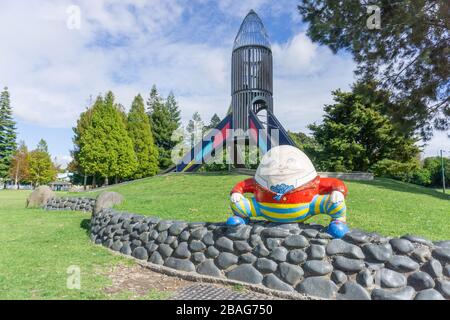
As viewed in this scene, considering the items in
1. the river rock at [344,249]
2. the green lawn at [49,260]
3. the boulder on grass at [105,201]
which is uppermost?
the boulder on grass at [105,201]

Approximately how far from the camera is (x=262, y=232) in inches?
179

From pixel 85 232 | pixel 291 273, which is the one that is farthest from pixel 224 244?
pixel 85 232

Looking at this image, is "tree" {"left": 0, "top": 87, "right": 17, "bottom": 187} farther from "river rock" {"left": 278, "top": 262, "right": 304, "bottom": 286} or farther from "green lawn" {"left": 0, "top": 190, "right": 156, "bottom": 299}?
"river rock" {"left": 278, "top": 262, "right": 304, "bottom": 286}

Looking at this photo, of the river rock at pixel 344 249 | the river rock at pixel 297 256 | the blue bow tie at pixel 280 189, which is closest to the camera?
the river rock at pixel 344 249

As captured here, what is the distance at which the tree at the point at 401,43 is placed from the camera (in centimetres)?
961

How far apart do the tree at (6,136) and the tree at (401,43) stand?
150 ft

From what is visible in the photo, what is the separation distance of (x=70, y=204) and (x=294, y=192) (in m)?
11.1

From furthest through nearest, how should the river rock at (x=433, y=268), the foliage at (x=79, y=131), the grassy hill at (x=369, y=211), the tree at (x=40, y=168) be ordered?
the tree at (x=40, y=168), the foliage at (x=79, y=131), the grassy hill at (x=369, y=211), the river rock at (x=433, y=268)

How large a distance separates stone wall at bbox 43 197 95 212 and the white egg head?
9.44m

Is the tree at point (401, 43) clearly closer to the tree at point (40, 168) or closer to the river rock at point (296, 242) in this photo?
the river rock at point (296, 242)

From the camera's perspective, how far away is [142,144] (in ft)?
106

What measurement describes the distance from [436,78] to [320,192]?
29.0 ft

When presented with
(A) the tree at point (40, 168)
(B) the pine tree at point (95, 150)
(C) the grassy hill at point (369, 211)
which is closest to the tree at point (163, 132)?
(B) the pine tree at point (95, 150)

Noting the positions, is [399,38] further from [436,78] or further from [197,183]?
[197,183]
